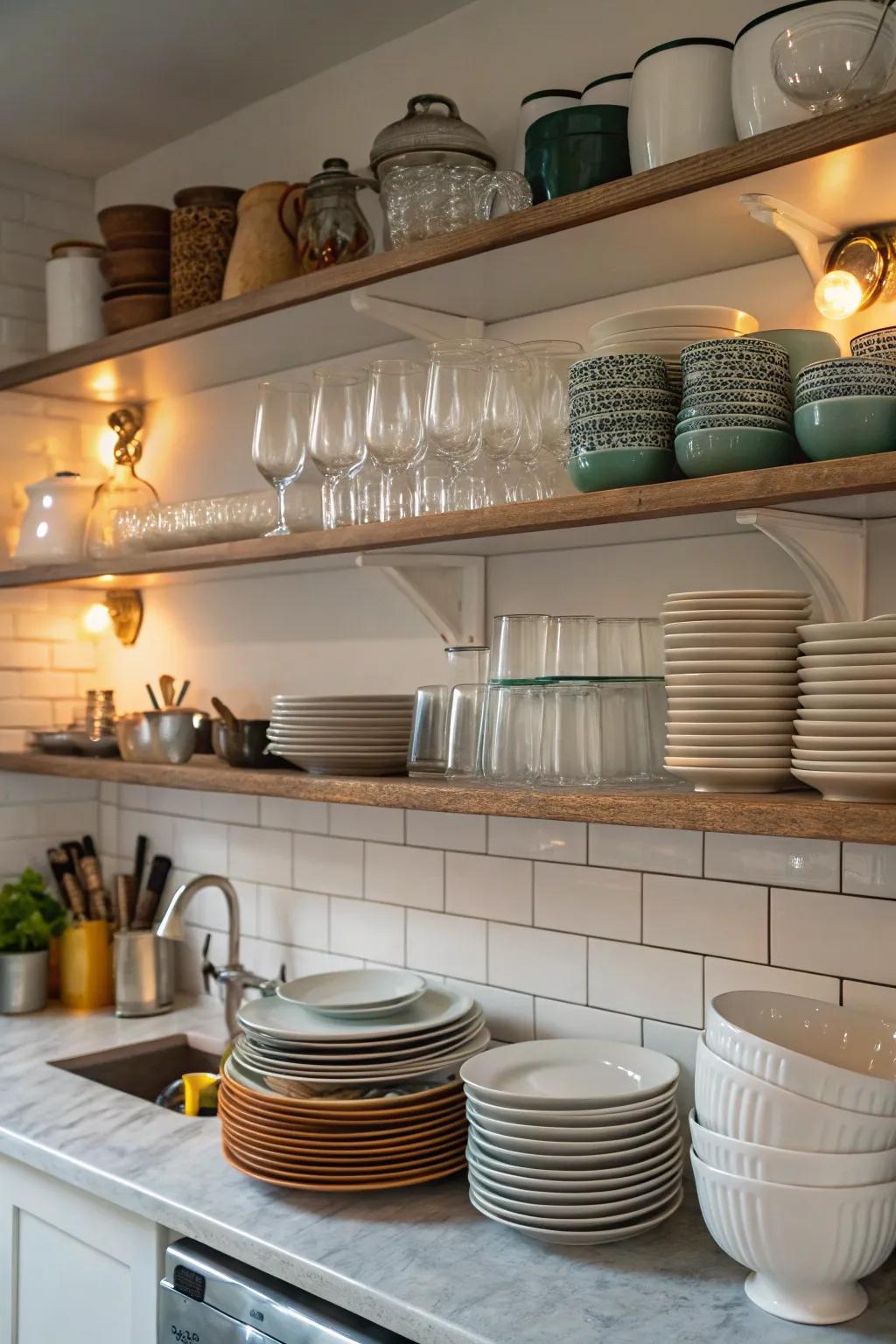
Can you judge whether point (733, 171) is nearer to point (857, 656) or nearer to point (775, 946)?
point (857, 656)

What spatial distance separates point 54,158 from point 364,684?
4.99 ft

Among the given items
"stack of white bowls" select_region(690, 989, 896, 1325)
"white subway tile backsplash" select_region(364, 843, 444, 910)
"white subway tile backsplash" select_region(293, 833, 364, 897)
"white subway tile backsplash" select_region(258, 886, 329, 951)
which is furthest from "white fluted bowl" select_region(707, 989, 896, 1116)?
"white subway tile backsplash" select_region(258, 886, 329, 951)

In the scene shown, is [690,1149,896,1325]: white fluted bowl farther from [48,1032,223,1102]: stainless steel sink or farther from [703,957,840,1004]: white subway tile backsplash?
[48,1032,223,1102]: stainless steel sink

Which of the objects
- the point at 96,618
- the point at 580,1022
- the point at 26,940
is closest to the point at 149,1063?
the point at 26,940

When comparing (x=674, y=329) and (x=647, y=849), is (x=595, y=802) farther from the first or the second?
(x=674, y=329)

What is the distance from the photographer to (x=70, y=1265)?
6.31ft

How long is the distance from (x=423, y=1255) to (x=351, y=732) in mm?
771

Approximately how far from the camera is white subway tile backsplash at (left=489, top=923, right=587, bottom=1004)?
79.1 inches

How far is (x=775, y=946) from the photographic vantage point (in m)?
1.76

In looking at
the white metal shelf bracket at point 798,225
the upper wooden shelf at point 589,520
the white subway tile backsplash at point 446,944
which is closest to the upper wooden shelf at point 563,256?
the white metal shelf bracket at point 798,225

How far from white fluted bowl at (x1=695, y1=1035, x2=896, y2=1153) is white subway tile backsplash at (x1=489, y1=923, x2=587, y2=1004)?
0.60 metres

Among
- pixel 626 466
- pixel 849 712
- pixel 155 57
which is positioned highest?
pixel 155 57

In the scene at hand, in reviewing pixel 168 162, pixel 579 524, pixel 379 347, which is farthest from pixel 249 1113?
pixel 168 162

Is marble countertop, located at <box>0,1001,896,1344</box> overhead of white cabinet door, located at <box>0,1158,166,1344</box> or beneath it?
overhead
